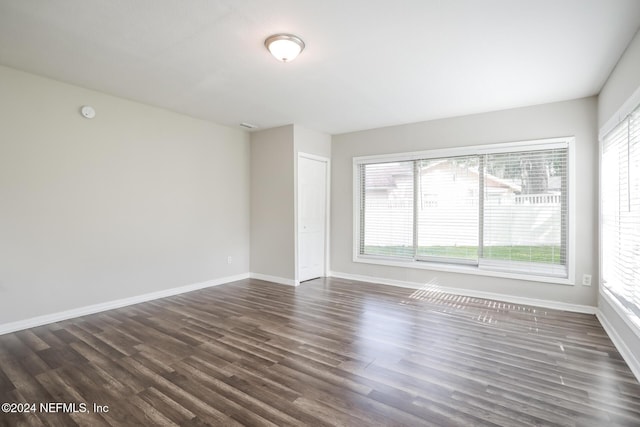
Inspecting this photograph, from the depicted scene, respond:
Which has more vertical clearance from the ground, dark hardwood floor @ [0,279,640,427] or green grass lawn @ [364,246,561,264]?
green grass lawn @ [364,246,561,264]

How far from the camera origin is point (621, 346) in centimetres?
287

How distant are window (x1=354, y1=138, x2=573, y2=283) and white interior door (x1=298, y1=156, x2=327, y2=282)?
2.03 ft

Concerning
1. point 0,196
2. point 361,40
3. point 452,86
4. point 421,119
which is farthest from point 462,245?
point 0,196

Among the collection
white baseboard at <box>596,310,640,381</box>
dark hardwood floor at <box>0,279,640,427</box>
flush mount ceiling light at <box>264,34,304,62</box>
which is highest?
flush mount ceiling light at <box>264,34,304,62</box>

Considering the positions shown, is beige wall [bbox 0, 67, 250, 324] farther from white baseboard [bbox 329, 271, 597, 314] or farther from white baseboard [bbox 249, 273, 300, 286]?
white baseboard [bbox 329, 271, 597, 314]

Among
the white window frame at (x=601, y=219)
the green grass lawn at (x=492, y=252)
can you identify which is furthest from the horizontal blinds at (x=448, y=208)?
the white window frame at (x=601, y=219)

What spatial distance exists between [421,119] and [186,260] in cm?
411

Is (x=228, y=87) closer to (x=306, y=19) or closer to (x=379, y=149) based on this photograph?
(x=306, y=19)

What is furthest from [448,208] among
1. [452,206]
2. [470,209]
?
[470,209]

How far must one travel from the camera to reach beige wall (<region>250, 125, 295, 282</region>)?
541 cm

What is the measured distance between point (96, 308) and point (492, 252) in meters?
5.14

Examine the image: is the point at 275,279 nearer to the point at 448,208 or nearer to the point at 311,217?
the point at 311,217

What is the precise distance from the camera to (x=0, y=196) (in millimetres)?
3252

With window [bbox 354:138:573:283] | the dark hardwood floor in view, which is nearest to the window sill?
window [bbox 354:138:573:283]
